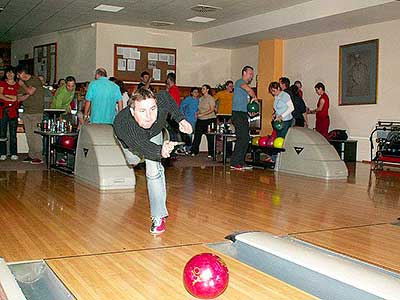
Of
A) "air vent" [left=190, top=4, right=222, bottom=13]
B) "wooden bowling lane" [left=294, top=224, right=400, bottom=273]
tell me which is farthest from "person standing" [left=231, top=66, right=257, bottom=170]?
"wooden bowling lane" [left=294, top=224, right=400, bottom=273]

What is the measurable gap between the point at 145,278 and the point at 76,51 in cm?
939

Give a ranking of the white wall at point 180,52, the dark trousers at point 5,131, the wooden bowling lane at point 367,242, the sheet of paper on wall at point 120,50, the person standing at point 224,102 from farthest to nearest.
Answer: the sheet of paper on wall at point 120,50 → the white wall at point 180,52 → the person standing at point 224,102 → the dark trousers at point 5,131 → the wooden bowling lane at point 367,242

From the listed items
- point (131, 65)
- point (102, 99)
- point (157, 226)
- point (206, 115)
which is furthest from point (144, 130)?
point (131, 65)

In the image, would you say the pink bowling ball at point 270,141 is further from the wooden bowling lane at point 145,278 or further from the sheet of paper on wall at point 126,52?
the sheet of paper on wall at point 126,52

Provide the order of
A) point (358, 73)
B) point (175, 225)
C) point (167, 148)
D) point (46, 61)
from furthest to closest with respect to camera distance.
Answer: point (46, 61), point (358, 73), point (175, 225), point (167, 148)

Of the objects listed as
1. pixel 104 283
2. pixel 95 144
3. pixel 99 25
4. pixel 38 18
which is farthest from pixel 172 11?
pixel 104 283

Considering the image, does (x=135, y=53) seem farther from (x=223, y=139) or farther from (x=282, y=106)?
(x=282, y=106)

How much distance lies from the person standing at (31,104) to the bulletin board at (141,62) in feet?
12.3

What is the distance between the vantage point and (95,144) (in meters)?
5.33

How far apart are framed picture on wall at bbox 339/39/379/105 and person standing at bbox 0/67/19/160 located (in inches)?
217

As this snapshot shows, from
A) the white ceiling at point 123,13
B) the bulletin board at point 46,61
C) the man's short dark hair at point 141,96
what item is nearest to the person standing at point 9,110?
the white ceiling at point 123,13

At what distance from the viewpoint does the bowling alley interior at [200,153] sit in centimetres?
243

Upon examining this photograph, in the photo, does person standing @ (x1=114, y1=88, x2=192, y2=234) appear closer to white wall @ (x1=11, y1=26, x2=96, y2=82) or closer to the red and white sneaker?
the red and white sneaker

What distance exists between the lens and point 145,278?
7.88 ft
